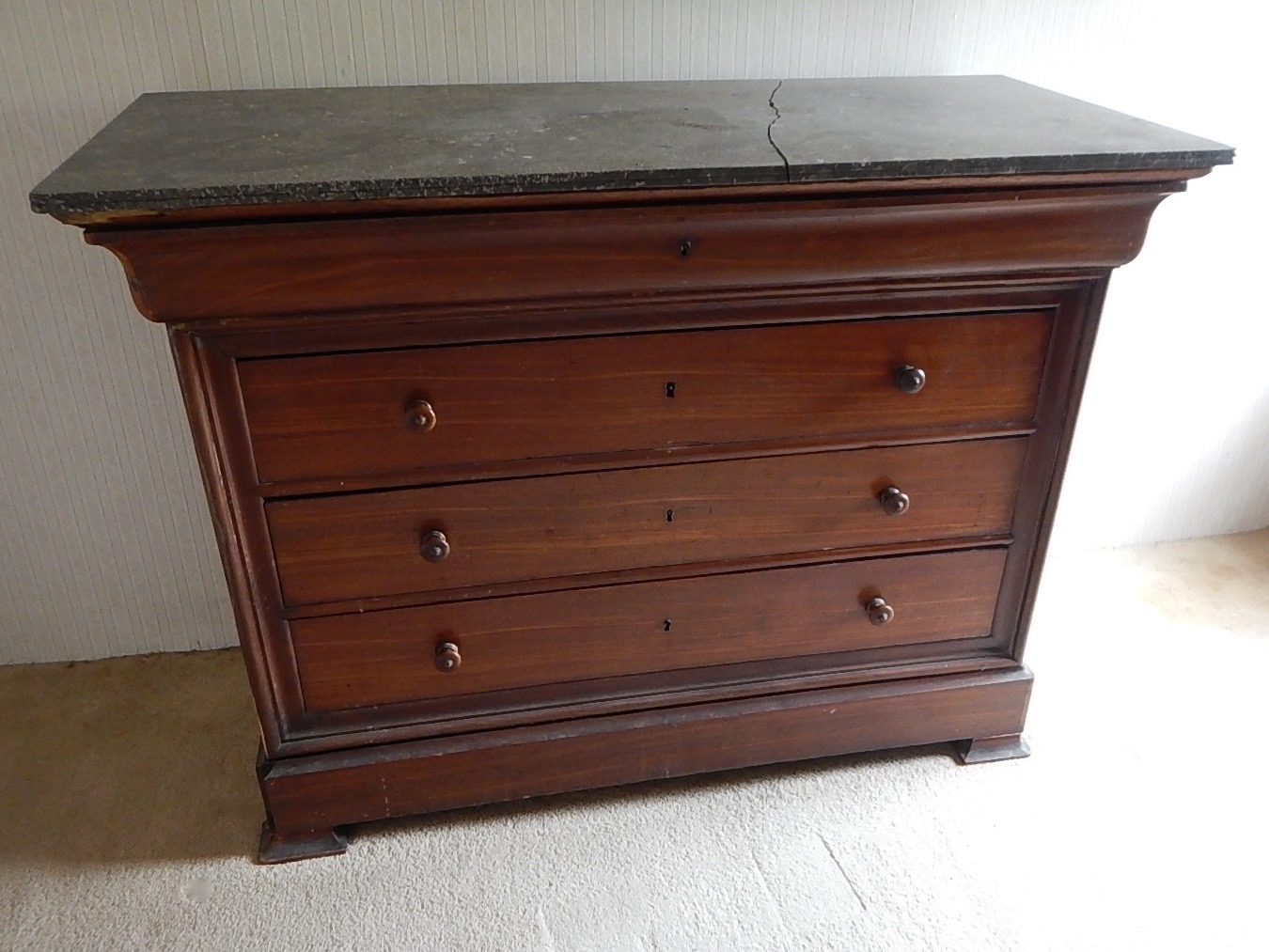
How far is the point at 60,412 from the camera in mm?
1606

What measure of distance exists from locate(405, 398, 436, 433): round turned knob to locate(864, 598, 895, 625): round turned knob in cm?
70

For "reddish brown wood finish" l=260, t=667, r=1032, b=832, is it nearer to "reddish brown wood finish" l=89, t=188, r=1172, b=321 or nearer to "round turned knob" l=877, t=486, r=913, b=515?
"round turned knob" l=877, t=486, r=913, b=515

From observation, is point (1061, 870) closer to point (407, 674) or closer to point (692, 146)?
point (407, 674)

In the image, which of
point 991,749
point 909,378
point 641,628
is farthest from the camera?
point 991,749

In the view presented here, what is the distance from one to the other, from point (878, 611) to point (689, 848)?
0.45 meters

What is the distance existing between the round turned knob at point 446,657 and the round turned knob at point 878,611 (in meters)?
0.60

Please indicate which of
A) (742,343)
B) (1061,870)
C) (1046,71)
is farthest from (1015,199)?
(1061,870)

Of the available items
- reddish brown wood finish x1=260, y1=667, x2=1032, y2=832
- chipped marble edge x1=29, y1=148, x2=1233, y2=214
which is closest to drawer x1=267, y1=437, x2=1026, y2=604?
reddish brown wood finish x1=260, y1=667, x2=1032, y2=832

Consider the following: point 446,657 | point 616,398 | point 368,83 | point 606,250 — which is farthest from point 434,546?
point 368,83

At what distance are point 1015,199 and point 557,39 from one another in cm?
76

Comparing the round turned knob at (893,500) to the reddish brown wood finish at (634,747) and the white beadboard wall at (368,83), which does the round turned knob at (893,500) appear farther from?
the white beadboard wall at (368,83)

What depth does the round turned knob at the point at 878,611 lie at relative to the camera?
1427 mm

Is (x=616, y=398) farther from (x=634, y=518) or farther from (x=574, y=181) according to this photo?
(x=574, y=181)

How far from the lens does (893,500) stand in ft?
4.40
